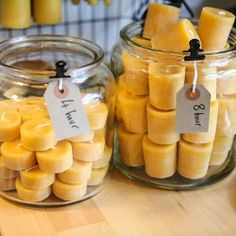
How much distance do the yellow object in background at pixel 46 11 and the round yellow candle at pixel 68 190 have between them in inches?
16.7

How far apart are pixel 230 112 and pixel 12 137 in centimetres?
29

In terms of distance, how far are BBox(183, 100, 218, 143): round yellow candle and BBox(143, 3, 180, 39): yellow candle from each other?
0.44 feet

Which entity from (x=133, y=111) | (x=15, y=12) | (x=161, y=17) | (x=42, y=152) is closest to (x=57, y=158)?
(x=42, y=152)

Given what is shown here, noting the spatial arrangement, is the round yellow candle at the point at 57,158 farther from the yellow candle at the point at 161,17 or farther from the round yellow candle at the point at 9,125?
the yellow candle at the point at 161,17

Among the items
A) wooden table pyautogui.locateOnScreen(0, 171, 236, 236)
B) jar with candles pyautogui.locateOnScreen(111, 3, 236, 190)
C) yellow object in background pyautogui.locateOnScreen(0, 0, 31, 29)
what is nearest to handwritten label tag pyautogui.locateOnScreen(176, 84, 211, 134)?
jar with candles pyautogui.locateOnScreen(111, 3, 236, 190)

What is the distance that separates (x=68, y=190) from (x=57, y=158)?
0.19ft

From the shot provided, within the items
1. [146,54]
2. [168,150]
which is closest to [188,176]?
[168,150]

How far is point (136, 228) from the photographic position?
546 millimetres

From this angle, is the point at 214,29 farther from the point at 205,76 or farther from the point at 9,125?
the point at 9,125

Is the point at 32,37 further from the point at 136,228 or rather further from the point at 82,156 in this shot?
the point at 136,228

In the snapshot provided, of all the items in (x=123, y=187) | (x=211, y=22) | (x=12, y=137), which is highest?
(x=211, y=22)

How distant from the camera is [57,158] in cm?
52

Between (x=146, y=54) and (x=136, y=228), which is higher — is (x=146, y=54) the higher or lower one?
the higher one

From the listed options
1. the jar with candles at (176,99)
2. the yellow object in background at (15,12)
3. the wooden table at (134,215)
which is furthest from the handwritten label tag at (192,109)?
the yellow object in background at (15,12)
